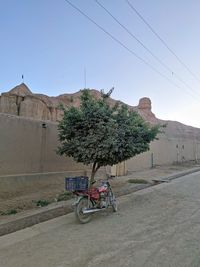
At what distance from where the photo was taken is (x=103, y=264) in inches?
165

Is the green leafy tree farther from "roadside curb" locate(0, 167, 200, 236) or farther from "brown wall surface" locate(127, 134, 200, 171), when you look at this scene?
"brown wall surface" locate(127, 134, 200, 171)

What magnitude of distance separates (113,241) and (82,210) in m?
1.68

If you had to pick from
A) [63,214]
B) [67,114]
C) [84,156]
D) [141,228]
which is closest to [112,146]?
[84,156]

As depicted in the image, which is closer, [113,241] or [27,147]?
[113,241]

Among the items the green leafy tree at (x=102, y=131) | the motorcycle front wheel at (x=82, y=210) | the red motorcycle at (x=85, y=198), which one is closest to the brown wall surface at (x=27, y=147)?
the green leafy tree at (x=102, y=131)

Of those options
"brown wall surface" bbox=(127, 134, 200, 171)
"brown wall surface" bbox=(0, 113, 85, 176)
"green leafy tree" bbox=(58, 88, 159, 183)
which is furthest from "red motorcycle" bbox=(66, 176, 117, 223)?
"brown wall surface" bbox=(127, 134, 200, 171)

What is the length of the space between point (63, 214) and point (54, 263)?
343 cm

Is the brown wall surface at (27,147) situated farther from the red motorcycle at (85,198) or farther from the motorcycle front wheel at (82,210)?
the motorcycle front wheel at (82,210)

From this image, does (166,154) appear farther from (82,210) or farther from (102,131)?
(82,210)

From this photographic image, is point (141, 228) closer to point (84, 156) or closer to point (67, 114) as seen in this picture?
point (84, 156)

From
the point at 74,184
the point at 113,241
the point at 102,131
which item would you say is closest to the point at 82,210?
the point at 74,184

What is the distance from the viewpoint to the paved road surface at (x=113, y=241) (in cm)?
434

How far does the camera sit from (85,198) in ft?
23.0

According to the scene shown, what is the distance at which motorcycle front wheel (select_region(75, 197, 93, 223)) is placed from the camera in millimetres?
6648
